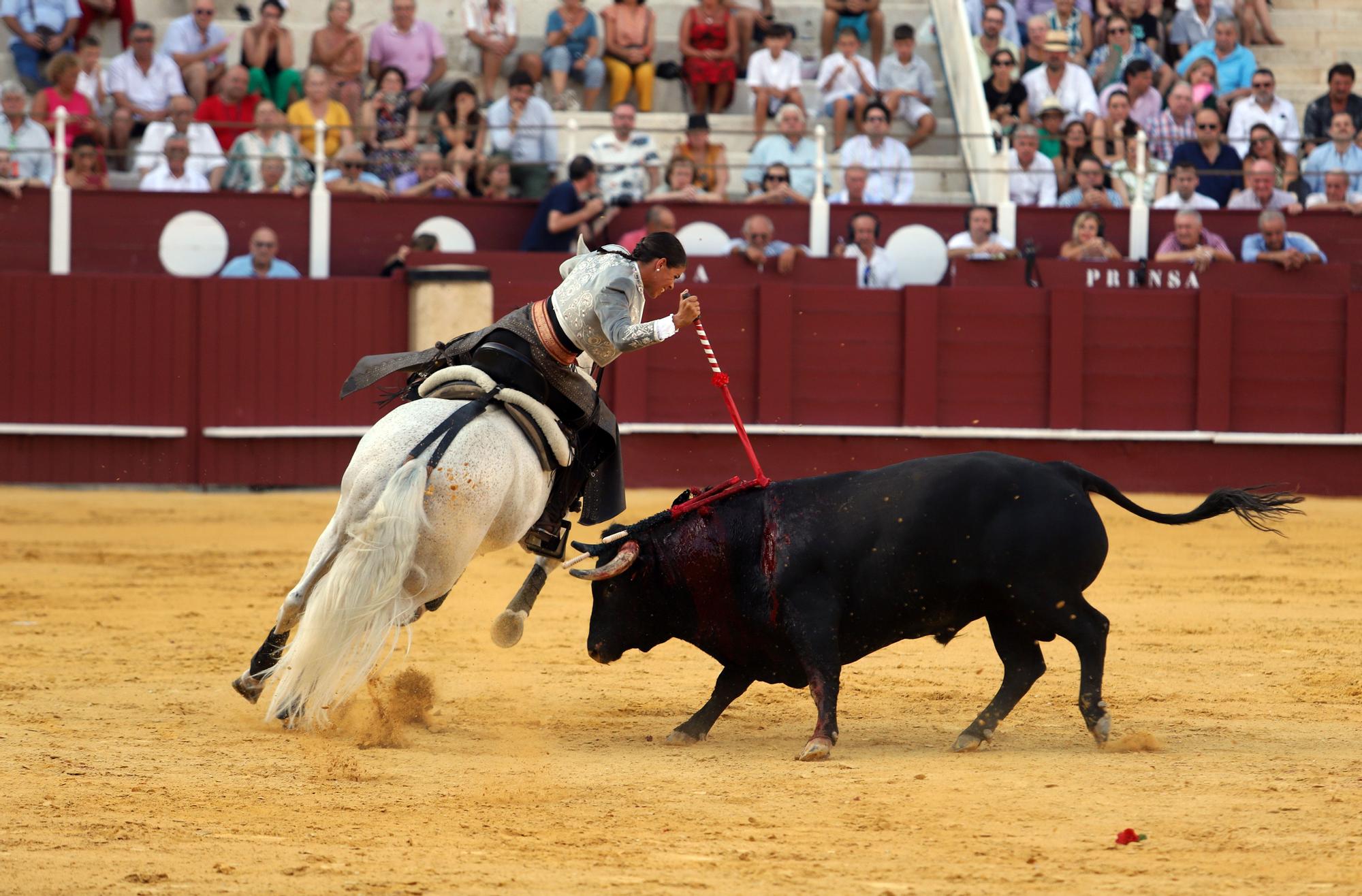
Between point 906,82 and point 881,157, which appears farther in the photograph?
point 906,82

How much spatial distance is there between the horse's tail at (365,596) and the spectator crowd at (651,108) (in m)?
7.47

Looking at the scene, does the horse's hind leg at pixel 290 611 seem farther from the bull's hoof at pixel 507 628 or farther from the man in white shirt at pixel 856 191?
the man in white shirt at pixel 856 191

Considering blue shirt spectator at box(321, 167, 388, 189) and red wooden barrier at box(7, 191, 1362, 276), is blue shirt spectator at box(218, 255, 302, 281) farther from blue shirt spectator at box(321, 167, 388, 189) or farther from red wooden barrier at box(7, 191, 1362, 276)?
blue shirt spectator at box(321, 167, 388, 189)

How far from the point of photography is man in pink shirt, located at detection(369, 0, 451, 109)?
13.9m

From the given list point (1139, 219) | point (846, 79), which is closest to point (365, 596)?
point (1139, 219)

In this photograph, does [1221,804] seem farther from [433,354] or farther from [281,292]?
[281,292]

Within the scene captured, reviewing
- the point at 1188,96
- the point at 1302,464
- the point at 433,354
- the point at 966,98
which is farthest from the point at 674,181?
the point at 433,354

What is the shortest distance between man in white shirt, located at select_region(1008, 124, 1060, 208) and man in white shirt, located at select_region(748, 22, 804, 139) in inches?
72.1

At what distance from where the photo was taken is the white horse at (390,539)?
16.8 ft

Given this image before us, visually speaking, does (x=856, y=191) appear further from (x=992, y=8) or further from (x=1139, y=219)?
(x=992, y=8)

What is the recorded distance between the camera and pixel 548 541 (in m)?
5.79

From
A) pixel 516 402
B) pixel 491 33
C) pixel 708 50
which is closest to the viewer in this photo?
pixel 516 402

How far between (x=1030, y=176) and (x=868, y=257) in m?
1.48

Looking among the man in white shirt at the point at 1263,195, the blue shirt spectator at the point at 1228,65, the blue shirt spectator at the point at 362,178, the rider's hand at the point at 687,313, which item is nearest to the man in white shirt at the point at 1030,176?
the man in white shirt at the point at 1263,195
